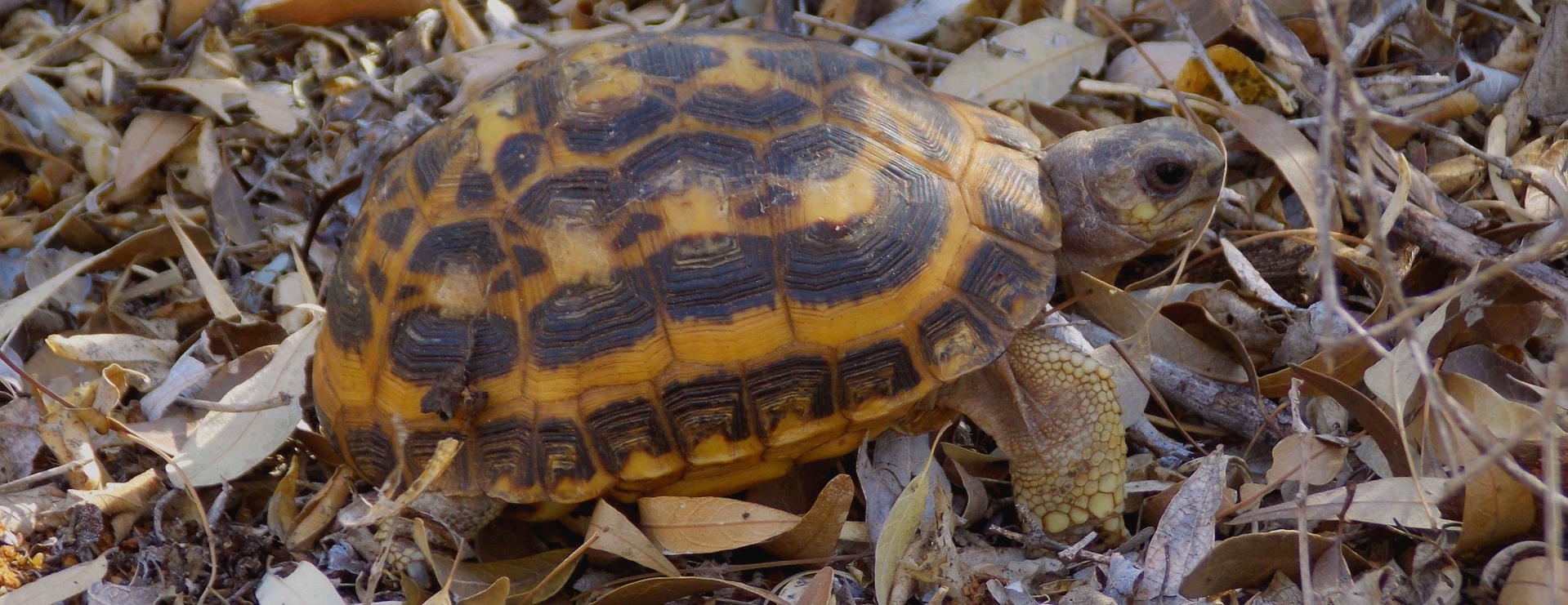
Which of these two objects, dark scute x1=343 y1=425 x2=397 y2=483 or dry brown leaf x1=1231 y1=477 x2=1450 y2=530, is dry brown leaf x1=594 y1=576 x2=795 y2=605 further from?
dry brown leaf x1=1231 y1=477 x2=1450 y2=530

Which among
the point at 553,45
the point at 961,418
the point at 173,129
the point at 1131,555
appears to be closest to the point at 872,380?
the point at 961,418

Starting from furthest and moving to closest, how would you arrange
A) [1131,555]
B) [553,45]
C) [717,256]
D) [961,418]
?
1. [553,45]
2. [961,418]
3. [1131,555]
4. [717,256]

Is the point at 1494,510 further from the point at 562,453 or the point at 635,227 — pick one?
the point at 562,453

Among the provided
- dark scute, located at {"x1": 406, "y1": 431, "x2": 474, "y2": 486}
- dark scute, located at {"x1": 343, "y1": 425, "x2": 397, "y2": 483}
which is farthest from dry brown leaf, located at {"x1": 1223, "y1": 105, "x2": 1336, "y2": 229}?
dark scute, located at {"x1": 343, "y1": 425, "x2": 397, "y2": 483}

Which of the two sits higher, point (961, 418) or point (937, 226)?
point (937, 226)

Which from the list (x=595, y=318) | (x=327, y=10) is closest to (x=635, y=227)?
(x=595, y=318)

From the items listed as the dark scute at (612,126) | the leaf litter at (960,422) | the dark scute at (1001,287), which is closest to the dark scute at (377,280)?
the leaf litter at (960,422)

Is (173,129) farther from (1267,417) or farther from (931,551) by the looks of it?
(1267,417)
